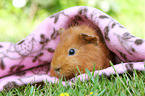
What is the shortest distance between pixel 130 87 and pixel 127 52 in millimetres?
431

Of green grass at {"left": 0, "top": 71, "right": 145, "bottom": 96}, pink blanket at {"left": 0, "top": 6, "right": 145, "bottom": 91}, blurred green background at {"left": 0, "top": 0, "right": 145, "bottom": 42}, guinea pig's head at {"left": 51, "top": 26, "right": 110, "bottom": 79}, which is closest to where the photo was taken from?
green grass at {"left": 0, "top": 71, "right": 145, "bottom": 96}

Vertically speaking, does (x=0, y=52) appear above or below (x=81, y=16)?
below

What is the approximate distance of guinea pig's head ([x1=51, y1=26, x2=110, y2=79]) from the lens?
1.51 m

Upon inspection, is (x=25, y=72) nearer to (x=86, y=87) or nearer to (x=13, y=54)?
(x=13, y=54)

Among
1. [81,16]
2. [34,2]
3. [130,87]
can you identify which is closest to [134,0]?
[34,2]

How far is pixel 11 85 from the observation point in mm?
1338

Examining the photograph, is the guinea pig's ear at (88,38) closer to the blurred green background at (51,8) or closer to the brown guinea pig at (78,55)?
the brown guinea pig at (78,55)

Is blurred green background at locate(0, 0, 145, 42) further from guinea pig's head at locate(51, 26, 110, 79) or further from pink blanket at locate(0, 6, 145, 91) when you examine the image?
guinea pig's head at locate(51, 26, 110, 79)

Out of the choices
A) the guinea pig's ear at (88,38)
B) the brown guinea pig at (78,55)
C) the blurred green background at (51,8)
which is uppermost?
the blurred green background at (51,8)

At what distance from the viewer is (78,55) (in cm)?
157

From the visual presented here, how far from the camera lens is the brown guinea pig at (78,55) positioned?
4.97ft

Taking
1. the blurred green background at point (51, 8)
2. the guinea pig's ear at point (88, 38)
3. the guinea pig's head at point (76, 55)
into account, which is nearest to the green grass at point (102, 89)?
the guinea pig's head at point (76, 55)

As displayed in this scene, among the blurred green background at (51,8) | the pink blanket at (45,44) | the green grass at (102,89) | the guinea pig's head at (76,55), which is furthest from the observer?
the blurred green background at (51,8)

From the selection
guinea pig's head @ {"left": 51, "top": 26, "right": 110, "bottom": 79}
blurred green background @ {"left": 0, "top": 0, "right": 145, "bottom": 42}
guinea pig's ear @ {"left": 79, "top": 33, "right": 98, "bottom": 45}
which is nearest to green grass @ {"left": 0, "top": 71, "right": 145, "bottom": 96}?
guinea pig's head @ {"left": 51, "top": 26, "right": 110, "bottom": 79}
